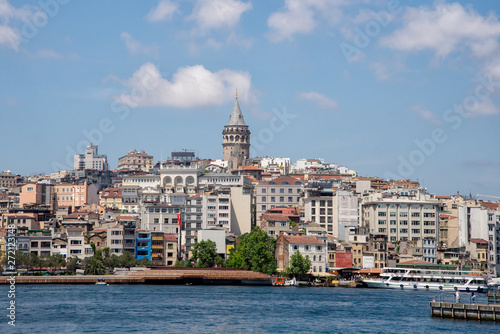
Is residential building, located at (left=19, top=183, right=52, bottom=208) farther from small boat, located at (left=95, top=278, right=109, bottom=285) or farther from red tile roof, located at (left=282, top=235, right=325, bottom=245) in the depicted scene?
red tile roof, located at (left=282, top=235, right=325, bottom=245)

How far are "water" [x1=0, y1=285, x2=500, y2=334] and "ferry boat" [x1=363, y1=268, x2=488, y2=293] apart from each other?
6581 mm

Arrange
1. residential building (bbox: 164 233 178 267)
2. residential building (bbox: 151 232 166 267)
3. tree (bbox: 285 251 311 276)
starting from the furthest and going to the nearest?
residential building (bbox: 164 233 178 267)
residential building (bbox: 151 232 166 267)
tree (bbox: 285 251 311 276)

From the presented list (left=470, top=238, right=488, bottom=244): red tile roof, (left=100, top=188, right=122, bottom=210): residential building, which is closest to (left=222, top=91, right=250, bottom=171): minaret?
(left=100, top=188, right=122, bottom=210): residential building

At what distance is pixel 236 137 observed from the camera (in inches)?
7165

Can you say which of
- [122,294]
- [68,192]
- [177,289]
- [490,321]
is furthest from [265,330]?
[68,192]

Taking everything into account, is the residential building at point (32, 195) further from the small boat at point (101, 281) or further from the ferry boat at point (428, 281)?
the ferry boat at point (428, 281)

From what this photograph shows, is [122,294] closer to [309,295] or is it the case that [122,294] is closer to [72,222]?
[309,295]

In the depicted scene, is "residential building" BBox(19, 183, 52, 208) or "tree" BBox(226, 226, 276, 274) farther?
"residential building" BBox(19, 183, 52, 208)

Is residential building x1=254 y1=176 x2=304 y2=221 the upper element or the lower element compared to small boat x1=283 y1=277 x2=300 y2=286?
upper

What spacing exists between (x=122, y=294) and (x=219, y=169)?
324 feet

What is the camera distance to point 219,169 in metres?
162

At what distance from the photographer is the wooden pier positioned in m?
48.3

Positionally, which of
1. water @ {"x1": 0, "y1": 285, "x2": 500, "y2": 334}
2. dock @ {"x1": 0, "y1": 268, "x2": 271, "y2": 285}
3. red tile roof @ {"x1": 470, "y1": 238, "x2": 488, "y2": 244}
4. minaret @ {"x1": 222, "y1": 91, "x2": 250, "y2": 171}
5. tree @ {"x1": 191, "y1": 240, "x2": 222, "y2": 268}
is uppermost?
minaret @ {"x1": 222, "y1": 91, "x2": 250, "y2": 171}

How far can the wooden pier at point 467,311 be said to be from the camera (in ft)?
158
